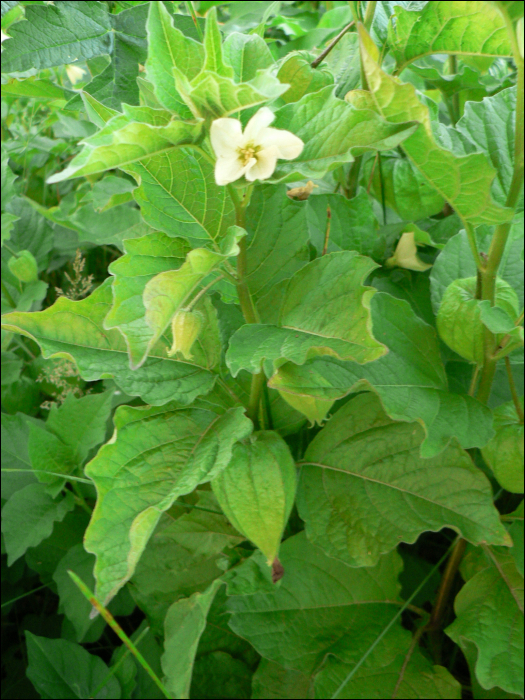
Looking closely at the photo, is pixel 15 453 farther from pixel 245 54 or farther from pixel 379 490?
pixel 245 54

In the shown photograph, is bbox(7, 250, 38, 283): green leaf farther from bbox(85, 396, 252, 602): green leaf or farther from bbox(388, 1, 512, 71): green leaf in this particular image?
bbox(388, 1, 512, 71): green leaf

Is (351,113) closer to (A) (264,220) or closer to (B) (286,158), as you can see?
(B) (286,158)

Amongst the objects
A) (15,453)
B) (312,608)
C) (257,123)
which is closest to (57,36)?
(257,123)

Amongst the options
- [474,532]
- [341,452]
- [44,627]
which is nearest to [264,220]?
[341,452]

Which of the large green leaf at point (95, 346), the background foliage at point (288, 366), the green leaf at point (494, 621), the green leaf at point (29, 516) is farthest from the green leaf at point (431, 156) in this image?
the green leaf at point (29, 516)

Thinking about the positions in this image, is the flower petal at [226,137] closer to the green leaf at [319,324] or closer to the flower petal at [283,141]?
the flower petal at [283,141]

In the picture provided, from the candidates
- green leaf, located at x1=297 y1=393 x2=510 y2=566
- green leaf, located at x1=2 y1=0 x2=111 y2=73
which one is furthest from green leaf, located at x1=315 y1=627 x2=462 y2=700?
green leaf, located at x1=2 y1=0 x2=111 y2=73
